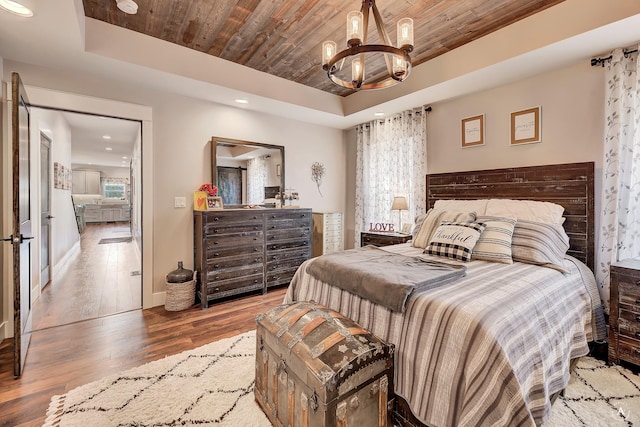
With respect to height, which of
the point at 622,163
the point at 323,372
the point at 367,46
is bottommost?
the point at 323,372

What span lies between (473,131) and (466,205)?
0.97 m

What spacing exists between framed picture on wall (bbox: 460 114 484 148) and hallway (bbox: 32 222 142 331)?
169 inches

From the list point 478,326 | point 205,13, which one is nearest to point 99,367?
point 478,326

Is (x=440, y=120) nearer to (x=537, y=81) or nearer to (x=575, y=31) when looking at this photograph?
(x=537, y=81)

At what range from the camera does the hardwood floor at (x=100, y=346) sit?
1790 millimetres

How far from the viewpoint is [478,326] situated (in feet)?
4.00

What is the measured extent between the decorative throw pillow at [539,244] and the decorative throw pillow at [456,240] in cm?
28

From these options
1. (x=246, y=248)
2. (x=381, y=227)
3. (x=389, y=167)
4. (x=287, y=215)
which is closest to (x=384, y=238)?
(x=381, y=227)

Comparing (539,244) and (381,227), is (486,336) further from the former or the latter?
(381,227)

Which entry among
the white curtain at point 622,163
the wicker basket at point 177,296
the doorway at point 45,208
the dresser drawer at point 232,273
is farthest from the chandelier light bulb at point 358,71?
the doorway at point 45,208

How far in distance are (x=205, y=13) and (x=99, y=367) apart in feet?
9.54

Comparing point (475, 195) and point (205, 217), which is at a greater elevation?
point (475, 195)

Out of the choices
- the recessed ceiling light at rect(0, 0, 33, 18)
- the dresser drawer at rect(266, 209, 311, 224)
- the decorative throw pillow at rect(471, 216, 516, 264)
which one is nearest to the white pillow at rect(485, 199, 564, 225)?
the decorative throw pillow at rect(471, 216, 516, 264)

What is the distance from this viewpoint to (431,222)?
113 inches
